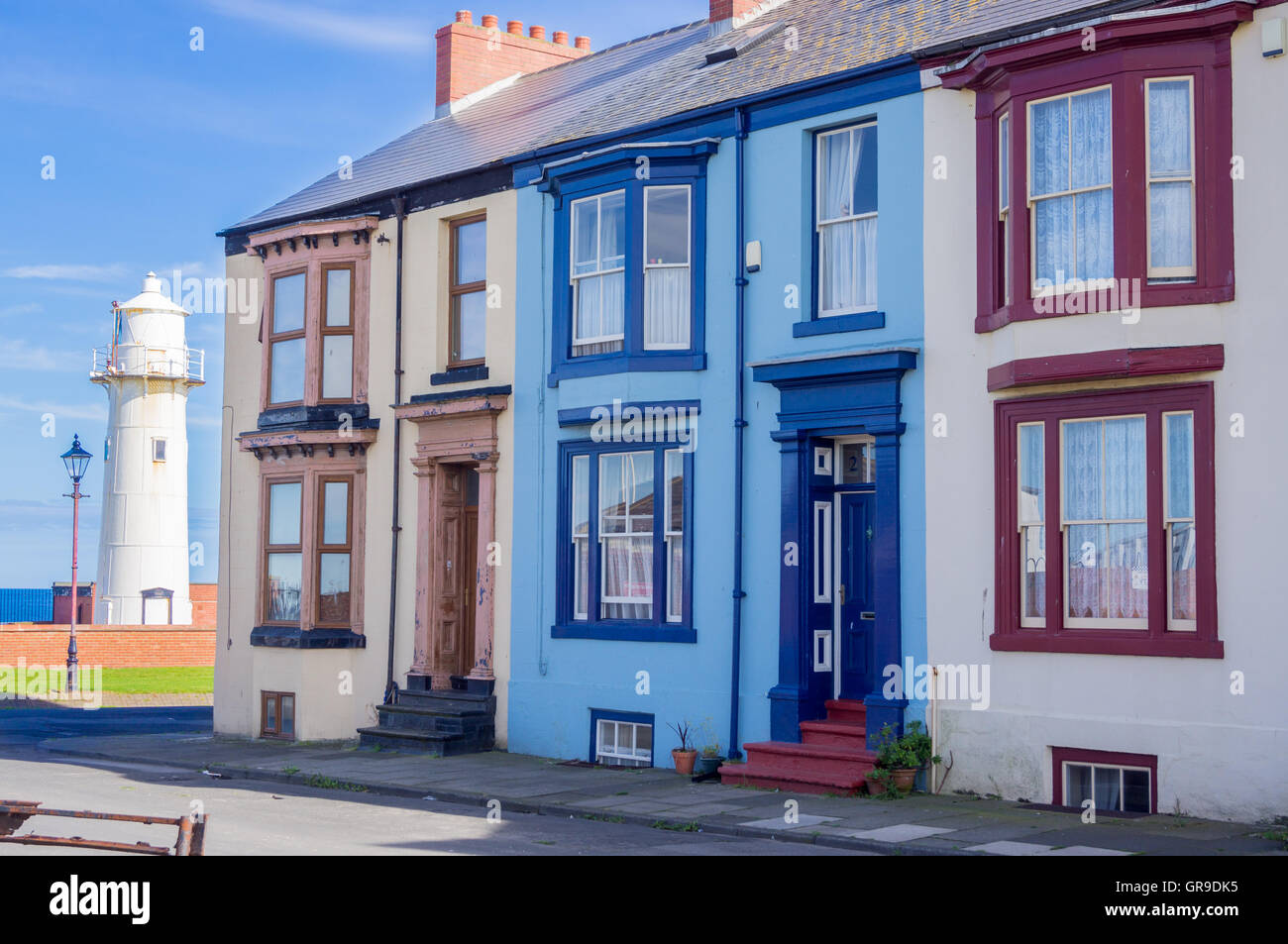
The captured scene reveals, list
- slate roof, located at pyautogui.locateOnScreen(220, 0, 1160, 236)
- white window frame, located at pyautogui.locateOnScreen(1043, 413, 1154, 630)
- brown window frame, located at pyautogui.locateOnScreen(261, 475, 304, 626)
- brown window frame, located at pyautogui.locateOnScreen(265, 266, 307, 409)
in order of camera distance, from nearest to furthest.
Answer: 1. white window frame, located at pyautogui.locateOnScreen(1043, 413, 1154, 630)
2. slate roof, located at pyautogui.locateOnScreen(220, 0, 1160, 236)
3. brown window frame, located at pyautogui.locateOnScreen(265, 266, 307, 409)
4. brown window frame, located at pyautogui.locateOnScreen(261, 475, 304, 626)

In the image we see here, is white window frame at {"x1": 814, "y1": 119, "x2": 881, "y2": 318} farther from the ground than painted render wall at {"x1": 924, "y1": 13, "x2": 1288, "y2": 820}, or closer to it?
farther from the ground

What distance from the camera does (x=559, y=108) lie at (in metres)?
22.1

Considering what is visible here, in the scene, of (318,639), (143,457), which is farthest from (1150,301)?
(143,457)

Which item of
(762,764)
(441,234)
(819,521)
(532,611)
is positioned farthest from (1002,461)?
(441,234)

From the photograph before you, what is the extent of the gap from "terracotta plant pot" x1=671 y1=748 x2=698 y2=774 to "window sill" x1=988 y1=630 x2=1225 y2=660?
12.3 feet

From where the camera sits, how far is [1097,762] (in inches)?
529

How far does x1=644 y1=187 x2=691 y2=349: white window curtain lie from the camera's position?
57.8ft

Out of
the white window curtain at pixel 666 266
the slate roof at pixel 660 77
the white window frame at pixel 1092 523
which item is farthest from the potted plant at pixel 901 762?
the slate roof at pixel 660 77

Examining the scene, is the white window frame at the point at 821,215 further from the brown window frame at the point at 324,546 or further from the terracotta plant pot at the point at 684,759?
the brown window frame at the point at 324,546

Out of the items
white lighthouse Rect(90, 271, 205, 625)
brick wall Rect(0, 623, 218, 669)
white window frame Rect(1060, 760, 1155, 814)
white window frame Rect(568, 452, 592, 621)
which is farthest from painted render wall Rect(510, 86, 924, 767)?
white lighthouse Rect(90, 271, 205, 625)

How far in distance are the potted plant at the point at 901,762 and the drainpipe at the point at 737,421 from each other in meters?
2.28

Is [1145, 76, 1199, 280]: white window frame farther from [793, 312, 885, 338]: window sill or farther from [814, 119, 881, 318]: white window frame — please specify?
[814, 119, 881, 318]: white window frame

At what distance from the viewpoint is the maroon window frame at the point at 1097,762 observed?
513 inches

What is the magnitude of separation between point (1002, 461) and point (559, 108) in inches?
415
